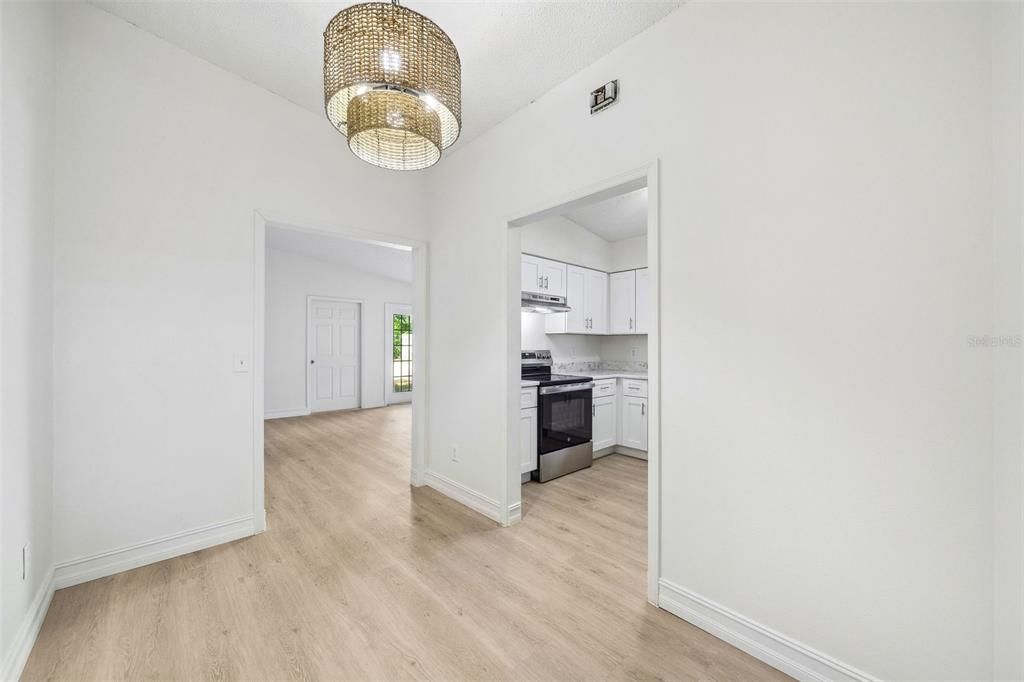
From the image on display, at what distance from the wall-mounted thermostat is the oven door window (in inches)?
88.8

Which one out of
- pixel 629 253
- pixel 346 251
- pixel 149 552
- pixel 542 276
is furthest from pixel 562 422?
pixel 346 251

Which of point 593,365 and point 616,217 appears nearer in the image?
point 616,217

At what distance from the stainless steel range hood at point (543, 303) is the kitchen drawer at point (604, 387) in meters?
0.84

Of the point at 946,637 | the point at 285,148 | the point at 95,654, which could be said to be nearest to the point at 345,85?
the point at 285,148

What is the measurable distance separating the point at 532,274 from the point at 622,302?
140 centimetres

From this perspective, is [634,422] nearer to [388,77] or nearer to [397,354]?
[388,77]

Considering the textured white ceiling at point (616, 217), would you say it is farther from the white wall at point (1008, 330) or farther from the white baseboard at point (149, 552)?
the white baseboard at point (149, 552)

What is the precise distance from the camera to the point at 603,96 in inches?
88.9

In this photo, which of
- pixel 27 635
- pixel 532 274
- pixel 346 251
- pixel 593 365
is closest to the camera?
pixel 27 635

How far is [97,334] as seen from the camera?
2225 mm

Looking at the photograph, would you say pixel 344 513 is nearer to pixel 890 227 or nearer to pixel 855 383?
→ pixel 855 383

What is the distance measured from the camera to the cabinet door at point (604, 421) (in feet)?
14.2

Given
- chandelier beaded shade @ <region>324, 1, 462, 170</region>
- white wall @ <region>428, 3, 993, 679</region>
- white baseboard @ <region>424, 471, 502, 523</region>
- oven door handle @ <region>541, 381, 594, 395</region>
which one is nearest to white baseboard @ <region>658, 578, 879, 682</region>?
white wall @ <region>428, 3, 993, 679</region>

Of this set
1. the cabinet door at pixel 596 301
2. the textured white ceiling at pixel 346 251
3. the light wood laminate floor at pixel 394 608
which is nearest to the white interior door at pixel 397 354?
the textured white ceiling at pixel 346 251
